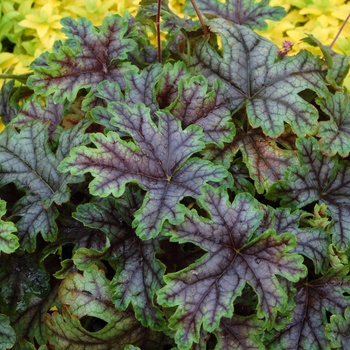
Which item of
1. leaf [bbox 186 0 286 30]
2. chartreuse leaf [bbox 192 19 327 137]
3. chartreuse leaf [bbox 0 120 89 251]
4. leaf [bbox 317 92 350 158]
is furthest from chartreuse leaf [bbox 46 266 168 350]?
leaf [bbox 186 0 286 30]

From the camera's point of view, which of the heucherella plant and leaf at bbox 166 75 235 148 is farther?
leaf at bbox 166 75 235 148

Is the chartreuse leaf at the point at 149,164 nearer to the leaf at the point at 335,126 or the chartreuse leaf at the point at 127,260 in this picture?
the chartreuse leaf at the point at 127,260

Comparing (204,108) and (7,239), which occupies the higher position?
(204,108)

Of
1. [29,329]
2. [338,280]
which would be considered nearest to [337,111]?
[338,280]

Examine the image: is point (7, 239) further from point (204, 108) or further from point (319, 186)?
point (319, 186)

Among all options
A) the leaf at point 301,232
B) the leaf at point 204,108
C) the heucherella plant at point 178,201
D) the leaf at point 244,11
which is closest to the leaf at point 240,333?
the heucherella plant at point 178,201

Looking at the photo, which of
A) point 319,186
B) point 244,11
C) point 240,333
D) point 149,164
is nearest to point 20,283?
point 149,164

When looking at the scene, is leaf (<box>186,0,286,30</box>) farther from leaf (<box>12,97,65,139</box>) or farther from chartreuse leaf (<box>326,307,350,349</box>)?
chartreuse leaf (<box>326,307,350,349</box>)
